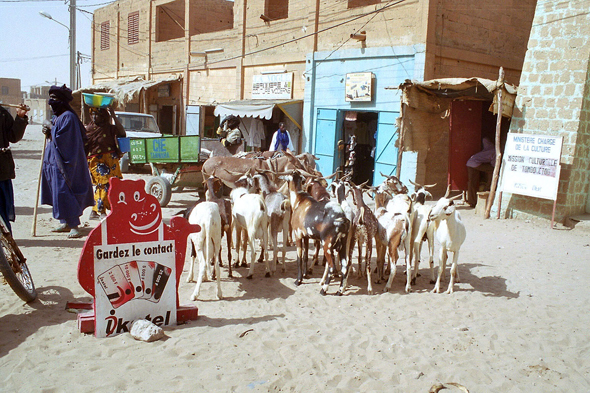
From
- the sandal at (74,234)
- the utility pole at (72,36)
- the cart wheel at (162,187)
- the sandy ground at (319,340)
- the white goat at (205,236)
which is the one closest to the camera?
the sandy ground at (319,340)

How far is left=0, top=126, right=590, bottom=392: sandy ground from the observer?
3453 millimetres

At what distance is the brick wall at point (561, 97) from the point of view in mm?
9180

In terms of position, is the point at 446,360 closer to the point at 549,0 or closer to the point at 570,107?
the point at 570,107

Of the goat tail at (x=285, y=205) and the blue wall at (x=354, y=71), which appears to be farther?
the blue wall at (x=354, y=71)

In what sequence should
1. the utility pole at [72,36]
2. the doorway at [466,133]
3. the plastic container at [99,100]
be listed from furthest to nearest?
the utility pole at [72,36]
the doorway at [466,133]
the plastic container at [99,100]

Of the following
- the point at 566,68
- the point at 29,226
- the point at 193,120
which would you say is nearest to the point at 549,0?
the point at 566,68

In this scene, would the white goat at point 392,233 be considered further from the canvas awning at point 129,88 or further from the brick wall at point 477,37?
the canvas awning at point 129,88

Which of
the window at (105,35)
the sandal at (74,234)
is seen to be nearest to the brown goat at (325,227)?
the sandal at (74,234)

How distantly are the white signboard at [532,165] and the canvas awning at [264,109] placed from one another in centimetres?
784

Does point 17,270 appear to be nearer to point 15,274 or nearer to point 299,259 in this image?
point 15,274

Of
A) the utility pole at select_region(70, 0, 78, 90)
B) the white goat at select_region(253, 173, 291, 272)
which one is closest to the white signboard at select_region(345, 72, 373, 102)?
the white goat at select_region(253, 173, 291, 272)

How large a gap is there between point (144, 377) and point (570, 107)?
30.0 feet

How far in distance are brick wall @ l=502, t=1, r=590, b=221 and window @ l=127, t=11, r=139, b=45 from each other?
72.7 ft

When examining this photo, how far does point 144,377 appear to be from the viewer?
11.0 feet
